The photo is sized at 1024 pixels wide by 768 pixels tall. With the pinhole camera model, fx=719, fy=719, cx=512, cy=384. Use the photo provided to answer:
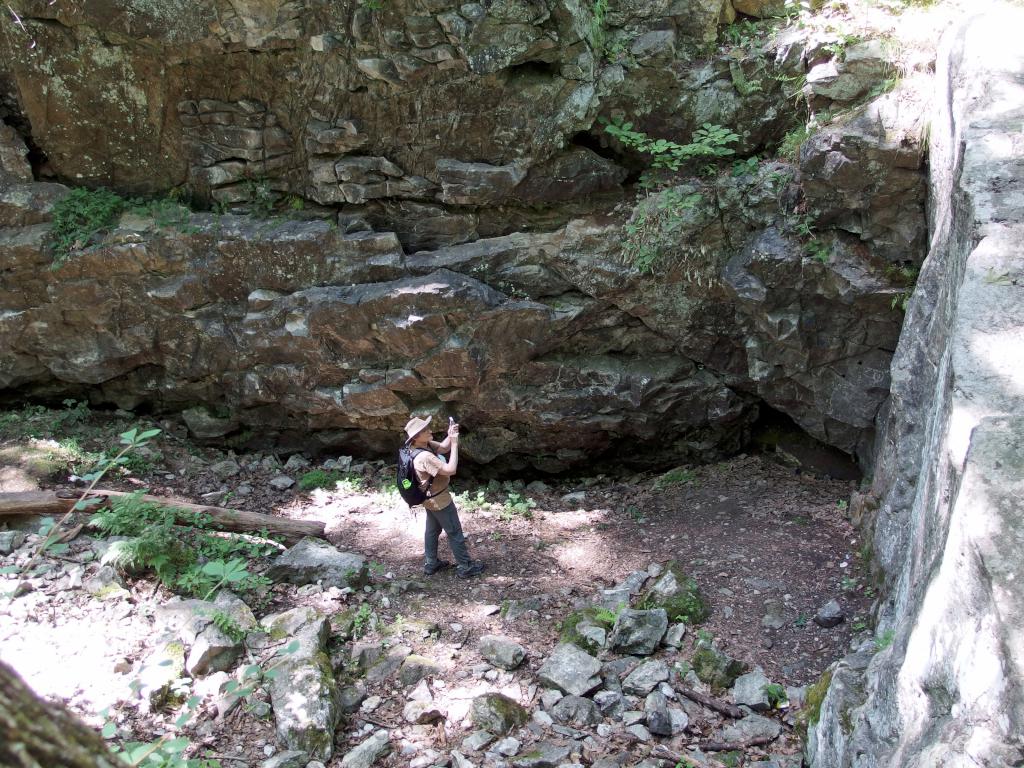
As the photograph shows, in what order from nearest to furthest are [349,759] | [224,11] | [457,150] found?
[349,759] < [224,11] < [457,150]

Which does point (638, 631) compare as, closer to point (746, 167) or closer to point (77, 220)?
point (746, 167)

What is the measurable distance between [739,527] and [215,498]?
5435 millimetres

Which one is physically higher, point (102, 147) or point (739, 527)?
point (102, 147)

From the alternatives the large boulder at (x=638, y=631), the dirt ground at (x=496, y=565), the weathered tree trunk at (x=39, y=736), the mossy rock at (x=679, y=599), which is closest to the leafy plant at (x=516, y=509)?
the dirt ground at (x=496, y=565)

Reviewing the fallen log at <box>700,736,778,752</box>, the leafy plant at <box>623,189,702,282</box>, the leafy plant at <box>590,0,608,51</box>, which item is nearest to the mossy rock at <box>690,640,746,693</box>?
the fallen log at <box>700,736,778,752</box>

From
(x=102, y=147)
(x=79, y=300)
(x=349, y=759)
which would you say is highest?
(x=102, y=147)

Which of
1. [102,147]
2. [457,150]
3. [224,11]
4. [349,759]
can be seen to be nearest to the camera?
[349,759]

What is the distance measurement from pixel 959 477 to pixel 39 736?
310cm

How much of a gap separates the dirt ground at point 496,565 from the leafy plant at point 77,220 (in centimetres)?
220

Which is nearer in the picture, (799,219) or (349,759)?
(349,759)

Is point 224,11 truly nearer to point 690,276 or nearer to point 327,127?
point 327,127

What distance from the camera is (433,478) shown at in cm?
598

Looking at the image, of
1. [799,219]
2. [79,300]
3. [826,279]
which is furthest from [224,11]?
[826,279]

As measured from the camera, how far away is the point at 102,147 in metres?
8.25
